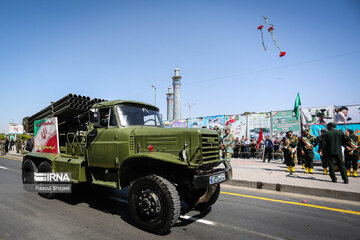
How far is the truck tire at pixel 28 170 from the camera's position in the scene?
651cm

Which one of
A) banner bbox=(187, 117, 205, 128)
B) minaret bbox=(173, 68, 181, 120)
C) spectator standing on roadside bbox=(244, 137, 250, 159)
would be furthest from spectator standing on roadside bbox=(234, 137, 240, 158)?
minaret bbox=(173, 68, 181, 120)

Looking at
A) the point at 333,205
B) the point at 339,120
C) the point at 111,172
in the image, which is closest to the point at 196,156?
the point at 111,172

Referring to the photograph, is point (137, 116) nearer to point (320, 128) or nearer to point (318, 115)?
point (320, 128)

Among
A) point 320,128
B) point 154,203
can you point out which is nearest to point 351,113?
point 320,128

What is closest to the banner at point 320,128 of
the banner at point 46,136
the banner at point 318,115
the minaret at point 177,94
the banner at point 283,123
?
the banner at point 318,115

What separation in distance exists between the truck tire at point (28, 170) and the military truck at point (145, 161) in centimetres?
47

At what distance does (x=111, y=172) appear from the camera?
4.84 m

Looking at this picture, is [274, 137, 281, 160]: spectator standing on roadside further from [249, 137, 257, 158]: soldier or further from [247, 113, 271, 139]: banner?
[249, 137, 257, 158]: soldier

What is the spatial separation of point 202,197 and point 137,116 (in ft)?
7.76

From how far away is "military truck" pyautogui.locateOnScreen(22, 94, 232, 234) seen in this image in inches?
146

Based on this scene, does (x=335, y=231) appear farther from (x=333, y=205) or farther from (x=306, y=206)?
(x=333, y=205)

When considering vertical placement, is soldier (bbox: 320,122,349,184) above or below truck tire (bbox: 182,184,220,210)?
above

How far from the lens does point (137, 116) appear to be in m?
5.12

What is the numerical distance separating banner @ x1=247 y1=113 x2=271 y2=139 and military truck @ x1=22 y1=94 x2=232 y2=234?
1549cm
